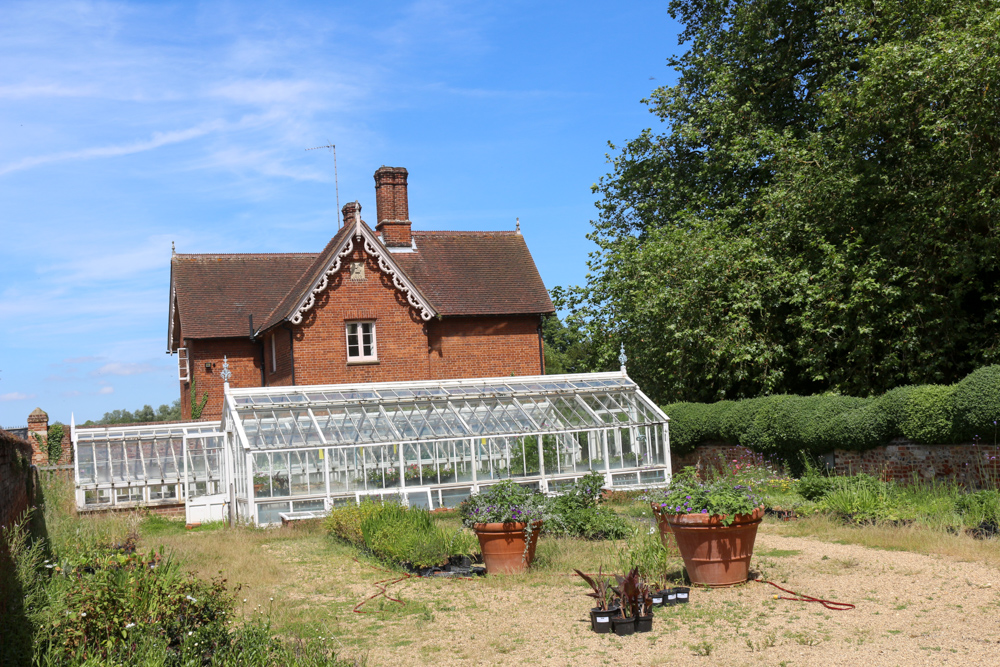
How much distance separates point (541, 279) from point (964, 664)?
25229mm

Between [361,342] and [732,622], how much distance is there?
2030 cm

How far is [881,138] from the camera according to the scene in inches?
723

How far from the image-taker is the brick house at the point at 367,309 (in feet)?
87.4

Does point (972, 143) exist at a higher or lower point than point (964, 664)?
higher

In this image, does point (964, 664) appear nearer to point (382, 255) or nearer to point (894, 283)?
point (894, 283)

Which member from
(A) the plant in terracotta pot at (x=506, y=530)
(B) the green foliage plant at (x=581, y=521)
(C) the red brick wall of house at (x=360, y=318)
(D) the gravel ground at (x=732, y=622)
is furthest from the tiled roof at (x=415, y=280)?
(D) the gravel ground at (x=732, y=622)

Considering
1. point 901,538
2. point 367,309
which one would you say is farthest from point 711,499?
point 367,309

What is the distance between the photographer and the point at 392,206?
99.2 ft

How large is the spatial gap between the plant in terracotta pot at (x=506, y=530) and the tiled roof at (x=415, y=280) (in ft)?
57.8

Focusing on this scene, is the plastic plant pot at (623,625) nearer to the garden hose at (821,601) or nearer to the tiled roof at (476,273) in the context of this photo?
the garden hose at (821,601)

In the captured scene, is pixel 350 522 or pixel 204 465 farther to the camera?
pixel 204 465

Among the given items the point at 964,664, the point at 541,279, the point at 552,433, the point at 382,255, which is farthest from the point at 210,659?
the point at 541,279

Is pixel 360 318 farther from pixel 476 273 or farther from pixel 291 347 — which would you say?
pixel 476 273

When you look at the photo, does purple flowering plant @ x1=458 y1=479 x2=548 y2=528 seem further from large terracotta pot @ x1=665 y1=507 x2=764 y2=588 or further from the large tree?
the large tree
